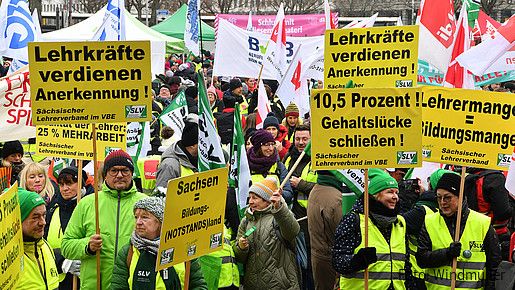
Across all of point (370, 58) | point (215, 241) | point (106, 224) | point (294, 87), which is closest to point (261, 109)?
point (294, 87)

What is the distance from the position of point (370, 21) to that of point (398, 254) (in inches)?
264

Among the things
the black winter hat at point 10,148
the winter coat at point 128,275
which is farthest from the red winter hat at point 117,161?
the black winter hat at point 10,148

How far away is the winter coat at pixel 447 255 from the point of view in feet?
22.4

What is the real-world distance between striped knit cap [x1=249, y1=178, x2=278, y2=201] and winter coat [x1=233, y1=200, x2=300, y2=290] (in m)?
0.11

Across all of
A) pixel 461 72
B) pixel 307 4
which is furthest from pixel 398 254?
pixel 307 4

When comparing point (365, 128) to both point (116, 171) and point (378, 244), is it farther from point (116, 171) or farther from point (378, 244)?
point (116, 171)

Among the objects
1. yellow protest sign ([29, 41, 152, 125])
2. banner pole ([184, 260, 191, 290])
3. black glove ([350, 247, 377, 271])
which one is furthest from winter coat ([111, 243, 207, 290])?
yellow protest sign ([29, 41, 152, 125])

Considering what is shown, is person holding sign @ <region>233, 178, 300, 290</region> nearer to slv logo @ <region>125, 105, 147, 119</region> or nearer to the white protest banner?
slv logo @ <region>125, 105, 147, 119</region>

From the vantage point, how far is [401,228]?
272 inches

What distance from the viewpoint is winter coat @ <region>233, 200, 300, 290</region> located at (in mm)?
7414

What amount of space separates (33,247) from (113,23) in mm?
6757

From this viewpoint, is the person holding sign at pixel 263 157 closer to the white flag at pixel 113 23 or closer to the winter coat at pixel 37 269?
the winter coat at pixel 37 269

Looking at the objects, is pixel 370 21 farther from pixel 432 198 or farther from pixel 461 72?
pixel 432 198

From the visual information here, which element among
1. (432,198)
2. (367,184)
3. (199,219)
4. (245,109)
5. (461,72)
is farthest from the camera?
(245,109)
